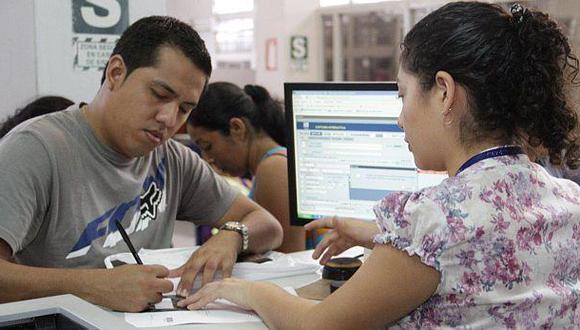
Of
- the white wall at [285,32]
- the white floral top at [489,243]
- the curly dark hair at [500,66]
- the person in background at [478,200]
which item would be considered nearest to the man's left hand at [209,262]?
the person in background at [478,200]

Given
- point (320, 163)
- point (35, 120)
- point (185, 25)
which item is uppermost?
point (185, 25)

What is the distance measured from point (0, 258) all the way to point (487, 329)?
0.86 m

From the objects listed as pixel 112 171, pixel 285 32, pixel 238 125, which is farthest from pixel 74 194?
pixel 285 32

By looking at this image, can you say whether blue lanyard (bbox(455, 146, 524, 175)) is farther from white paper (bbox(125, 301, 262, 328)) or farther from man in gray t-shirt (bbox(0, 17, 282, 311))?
man in gray t-shirt (bbox(0, 17, 282, 311))

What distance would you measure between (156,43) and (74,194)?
1.19 ft

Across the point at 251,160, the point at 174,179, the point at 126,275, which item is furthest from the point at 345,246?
the point at 251,160

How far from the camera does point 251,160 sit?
7.52 ft

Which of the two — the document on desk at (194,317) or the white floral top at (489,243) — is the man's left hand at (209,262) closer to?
the document on desk at (194,317)

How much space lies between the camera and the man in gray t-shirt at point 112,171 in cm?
138

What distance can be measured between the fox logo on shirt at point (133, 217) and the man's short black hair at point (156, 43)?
291mm

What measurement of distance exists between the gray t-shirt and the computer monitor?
1.10 ft

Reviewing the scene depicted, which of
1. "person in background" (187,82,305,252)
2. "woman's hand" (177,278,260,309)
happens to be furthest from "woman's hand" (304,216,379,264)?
"person in background" (187,82,305,252)

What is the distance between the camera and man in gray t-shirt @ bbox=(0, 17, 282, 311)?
1383 millimetres

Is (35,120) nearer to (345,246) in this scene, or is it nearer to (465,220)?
(345,246)
